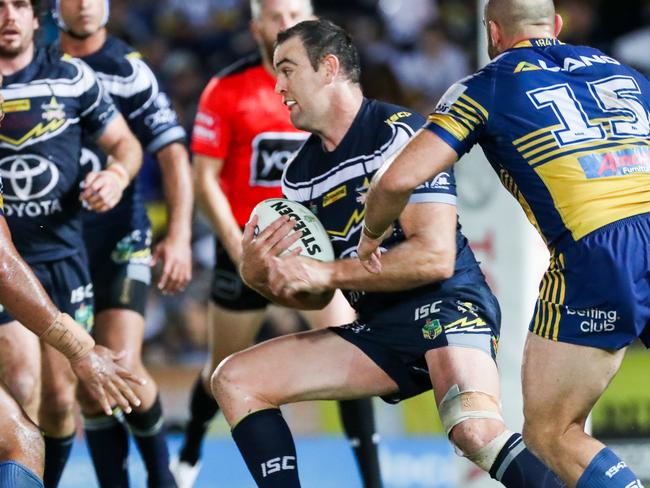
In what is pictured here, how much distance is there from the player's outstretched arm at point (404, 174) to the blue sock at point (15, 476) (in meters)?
1.35

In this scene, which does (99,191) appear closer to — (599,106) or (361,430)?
(361,430)

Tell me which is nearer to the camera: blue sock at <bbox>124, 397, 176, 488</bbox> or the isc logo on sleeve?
the isc logo on sleeve

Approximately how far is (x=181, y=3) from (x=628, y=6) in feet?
14.0

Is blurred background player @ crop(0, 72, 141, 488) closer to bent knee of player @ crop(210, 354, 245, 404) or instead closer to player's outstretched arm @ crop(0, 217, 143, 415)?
player's outstretched arm @ crop(0, 217, 143, 415)

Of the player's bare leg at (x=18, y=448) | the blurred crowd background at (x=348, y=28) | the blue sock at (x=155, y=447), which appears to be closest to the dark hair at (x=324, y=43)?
the player's bare leg at (x=18, y=448)

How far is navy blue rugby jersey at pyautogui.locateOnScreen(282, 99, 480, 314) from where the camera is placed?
13.9 feet

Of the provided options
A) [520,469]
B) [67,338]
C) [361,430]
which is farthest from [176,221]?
[520,469]

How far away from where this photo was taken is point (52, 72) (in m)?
5.01

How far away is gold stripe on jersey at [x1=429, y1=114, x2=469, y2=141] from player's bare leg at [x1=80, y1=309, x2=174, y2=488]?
211 centimetres

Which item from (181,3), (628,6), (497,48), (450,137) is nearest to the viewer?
(450,137)

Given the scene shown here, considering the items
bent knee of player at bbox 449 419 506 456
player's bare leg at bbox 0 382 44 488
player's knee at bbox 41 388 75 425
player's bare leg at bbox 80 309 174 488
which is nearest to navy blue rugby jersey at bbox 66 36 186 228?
player's bare leg at bbox 80 309 174 488

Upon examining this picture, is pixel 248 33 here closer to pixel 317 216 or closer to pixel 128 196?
pixel 128 196

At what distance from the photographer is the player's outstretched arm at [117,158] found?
4934 mm

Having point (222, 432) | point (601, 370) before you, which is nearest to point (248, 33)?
point (222, 432)
